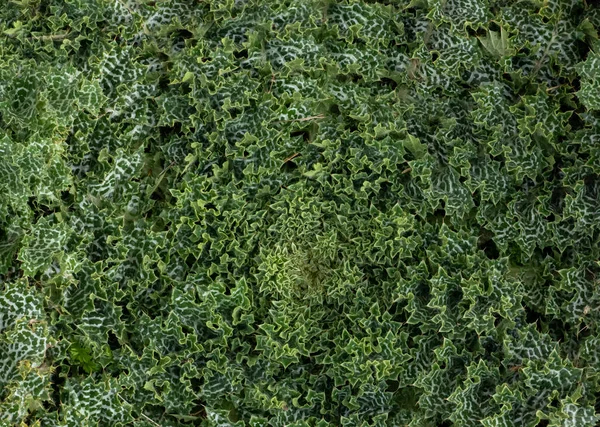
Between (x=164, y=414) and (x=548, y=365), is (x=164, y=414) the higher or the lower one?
the lower one

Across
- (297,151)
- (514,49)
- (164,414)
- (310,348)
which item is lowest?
(164,414)

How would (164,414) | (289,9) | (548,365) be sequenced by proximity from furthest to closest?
1. (289,9)
2. (164,414)
3. (548,365)

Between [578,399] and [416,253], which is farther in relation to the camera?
[416,253]

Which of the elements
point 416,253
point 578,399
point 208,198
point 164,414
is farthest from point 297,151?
point 578,399

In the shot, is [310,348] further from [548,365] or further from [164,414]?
[548,365]

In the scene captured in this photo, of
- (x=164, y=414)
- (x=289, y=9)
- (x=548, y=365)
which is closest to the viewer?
(x=548, y=365)

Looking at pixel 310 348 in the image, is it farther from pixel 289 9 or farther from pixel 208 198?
pixel 289 9
